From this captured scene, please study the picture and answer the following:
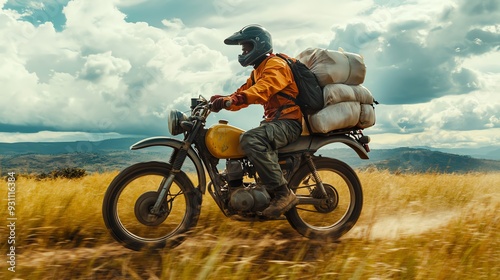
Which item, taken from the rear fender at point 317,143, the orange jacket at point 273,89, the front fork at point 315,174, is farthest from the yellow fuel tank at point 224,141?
the front fork at point 315,174

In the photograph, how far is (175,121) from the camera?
5461mm

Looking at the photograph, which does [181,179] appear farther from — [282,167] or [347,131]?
[347,131]

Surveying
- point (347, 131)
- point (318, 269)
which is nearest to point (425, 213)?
point (347, 131)

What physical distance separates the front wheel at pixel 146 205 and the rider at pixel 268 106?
83 centimetres

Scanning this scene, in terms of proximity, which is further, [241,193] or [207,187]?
[207,187]

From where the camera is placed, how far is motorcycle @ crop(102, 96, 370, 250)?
5301 mm

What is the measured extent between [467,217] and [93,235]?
15.9 ft

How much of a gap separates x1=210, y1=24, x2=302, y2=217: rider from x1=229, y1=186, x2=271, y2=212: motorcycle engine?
0.08m

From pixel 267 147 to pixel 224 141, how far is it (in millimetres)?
498

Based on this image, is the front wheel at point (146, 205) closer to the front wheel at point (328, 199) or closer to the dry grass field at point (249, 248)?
the dry grass field at point (249, 248)

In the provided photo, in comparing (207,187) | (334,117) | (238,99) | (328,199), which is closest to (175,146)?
(207,187)

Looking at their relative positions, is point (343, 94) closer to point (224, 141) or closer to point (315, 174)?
point (315, 174)

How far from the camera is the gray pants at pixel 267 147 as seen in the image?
5379 millimetres

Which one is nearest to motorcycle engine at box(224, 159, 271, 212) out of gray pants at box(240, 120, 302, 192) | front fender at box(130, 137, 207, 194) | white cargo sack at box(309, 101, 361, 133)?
gray pants at box(240, 120, 302, 192)
